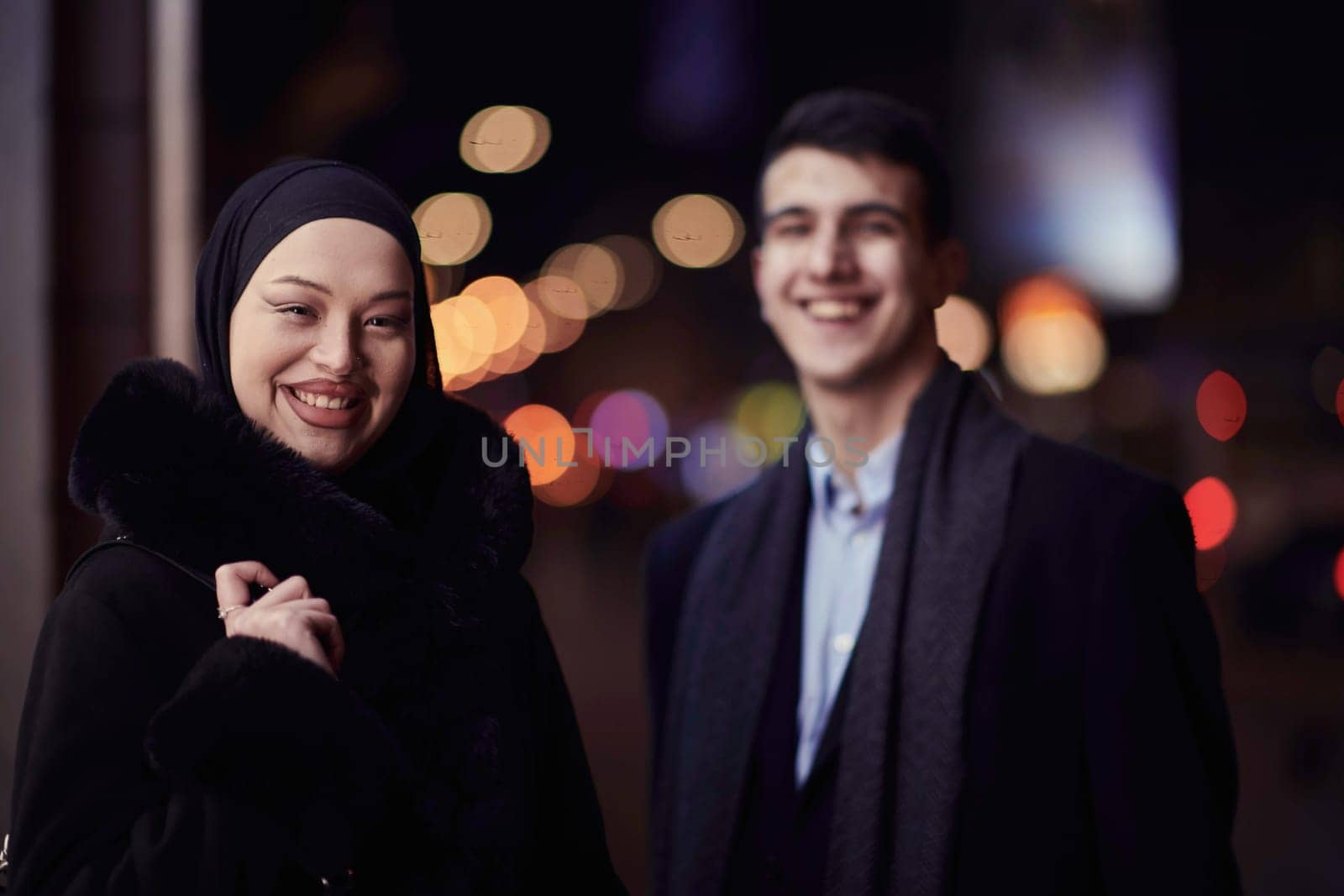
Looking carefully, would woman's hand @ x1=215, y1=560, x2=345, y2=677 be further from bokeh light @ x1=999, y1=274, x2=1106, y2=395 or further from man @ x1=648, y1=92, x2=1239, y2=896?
bokeh light @ x1=999, y1=274, x2=1106, y2=395

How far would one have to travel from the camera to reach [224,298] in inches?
60.3

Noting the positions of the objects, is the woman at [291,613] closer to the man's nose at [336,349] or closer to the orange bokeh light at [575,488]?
the man's nose at [336,349]

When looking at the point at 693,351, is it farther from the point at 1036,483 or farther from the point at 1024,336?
the point at 1036,483

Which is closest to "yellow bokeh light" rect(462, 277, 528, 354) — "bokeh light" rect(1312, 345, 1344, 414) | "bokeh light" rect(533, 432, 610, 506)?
"bokeh light" rect(1312, 345, 1344, 414)

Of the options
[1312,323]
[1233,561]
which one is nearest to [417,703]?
[1233,561]

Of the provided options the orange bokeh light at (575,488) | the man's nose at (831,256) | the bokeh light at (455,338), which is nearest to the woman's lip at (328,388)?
the bokeh light at (455,338)

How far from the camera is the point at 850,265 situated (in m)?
2.50

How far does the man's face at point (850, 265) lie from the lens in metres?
2.50

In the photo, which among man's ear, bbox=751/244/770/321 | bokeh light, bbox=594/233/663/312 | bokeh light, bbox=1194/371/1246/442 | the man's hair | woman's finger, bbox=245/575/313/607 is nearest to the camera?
woman's finger, bbox=245/575/313/607

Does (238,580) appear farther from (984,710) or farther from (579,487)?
(579,487)

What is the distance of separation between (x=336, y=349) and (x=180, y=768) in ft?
1.76

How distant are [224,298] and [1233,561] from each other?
38.9 feet

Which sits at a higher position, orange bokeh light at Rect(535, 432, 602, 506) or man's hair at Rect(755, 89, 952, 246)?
man's hair at Rect(755, 89, 952, 246)

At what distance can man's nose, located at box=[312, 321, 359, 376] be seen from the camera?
148 centimetres
